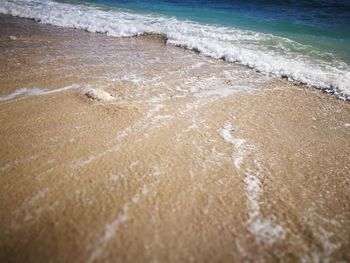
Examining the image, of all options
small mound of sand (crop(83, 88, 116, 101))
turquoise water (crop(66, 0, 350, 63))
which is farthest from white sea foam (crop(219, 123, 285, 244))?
turquoise water (crop(66, 0, 350, 63))

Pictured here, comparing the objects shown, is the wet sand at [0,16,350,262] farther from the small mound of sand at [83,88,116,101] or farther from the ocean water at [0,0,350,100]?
the ocean water at [0,0,350,100]

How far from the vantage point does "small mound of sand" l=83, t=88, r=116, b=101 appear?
4425 millimetres

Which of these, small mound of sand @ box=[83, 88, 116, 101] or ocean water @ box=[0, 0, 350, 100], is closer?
small mound of sand @ box=[83, 88, 116, 101]

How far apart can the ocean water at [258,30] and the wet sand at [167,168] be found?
4.71 ft

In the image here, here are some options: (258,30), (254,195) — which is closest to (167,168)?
(254,195)

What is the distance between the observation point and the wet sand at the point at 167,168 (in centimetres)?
235

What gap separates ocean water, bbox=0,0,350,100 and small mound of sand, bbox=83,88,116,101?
3.81m

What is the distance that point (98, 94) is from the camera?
4500mm

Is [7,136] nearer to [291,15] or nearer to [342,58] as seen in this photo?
[342,58]

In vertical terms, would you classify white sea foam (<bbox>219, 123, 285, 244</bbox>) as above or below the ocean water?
below

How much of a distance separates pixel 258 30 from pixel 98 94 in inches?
370

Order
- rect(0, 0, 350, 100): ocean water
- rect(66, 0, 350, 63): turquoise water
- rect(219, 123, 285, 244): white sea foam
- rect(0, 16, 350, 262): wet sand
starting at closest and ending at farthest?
1. rect(0, 16, 350, 262): wet sand
2. rect(219, 123, 285, 244): white sea foam
3. rect(0, 0, 350, 100): ocean water
4. rect(66, 0, 350, 63): turquoise water

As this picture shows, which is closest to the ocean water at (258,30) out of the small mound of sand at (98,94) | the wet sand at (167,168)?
the wet sand at (167,168)

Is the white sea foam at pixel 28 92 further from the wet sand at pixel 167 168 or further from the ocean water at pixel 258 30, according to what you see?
the ocean water at pixel 258 30
